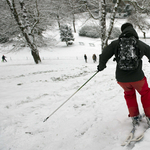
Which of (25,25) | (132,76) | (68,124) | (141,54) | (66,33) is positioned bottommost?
(68,124)

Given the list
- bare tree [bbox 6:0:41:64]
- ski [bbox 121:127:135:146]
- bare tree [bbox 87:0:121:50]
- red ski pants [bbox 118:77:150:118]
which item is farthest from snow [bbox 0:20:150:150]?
bare tree [bbox 6:0:41:64]

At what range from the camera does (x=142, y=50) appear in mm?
2061

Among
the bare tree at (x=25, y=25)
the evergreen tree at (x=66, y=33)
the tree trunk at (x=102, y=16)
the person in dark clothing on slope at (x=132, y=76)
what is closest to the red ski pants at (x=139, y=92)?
the person in dark clothing on slope at (x=132, y=76)

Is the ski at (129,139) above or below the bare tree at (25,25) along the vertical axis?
below

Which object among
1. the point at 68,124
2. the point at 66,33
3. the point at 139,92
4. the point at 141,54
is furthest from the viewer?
the point at 66,33

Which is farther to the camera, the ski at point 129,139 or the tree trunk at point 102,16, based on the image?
the tree trunk at point 102,16

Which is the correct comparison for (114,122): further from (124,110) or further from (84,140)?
(84,140)

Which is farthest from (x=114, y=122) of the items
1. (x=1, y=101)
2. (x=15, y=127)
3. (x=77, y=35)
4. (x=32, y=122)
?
(x=77, y=35)

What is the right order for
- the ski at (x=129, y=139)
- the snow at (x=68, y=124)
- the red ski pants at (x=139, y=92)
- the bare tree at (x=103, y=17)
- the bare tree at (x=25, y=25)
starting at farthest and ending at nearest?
the bare tree at (x=25, y=25) < the bare tree at (x=103, y=17) < the snow at (x=68, y=124) < the red ski pants at (x=139, y=92) < the ski at (x=129, y=139)

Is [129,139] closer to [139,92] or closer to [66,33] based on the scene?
[139,92]

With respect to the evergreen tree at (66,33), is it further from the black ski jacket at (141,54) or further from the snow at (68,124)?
the black ski jacket at (141,54)

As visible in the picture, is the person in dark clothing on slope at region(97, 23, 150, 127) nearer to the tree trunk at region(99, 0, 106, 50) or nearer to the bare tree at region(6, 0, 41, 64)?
the tree trunk at region(99, 0, 106, 50)

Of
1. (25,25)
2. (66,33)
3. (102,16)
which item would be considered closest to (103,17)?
(102,16)

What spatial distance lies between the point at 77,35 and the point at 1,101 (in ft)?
127
